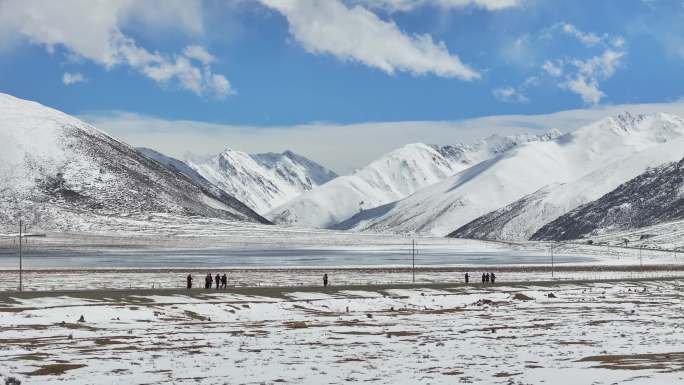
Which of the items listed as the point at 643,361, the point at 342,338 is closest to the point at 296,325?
the point at 342,338

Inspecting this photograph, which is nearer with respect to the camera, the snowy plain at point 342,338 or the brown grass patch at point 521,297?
the snowy plain at point 342,338

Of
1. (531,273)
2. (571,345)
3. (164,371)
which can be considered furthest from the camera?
(531,273)

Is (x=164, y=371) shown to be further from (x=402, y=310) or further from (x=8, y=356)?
(x=402, y=310)

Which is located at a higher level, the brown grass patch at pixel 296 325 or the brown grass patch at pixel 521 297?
the brown grass patch at pixel 521 297

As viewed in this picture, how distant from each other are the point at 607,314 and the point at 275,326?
26158mm

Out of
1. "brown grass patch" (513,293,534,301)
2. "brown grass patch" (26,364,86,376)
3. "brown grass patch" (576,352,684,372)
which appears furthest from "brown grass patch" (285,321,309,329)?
"brown grass patch" (513,293,534,301)

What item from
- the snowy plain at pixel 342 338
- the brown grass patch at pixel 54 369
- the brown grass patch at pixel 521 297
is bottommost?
the brown grass patch at pixel 54 369

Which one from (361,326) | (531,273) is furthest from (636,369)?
(531,273)

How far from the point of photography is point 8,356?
43375mm

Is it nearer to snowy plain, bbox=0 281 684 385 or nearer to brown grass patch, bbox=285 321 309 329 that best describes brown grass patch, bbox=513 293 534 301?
snowy plain, bbox=0 281 684 385

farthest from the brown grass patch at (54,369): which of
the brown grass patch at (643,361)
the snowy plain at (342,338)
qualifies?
the brown grass patch at (643,361)

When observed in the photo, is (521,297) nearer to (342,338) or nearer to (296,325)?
(296,325)

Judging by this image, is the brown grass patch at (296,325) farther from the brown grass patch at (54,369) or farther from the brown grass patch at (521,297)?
the brown grass patch at (521,297)

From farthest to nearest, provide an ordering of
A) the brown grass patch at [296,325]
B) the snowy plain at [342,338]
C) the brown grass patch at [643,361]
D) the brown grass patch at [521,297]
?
the brown grass patch at [521,297] < the brown grass patch at [296,325] < the snowy plain at [342,338] < the brown grass patch at [643,361]
